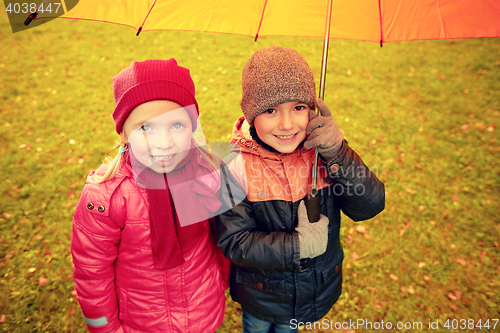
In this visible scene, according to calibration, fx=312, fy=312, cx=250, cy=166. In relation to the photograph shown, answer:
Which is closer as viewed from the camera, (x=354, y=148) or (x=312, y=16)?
(x=312, y=16)

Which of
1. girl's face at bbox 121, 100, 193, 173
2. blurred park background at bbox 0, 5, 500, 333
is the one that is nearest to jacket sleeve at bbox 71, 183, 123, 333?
girl's face at bbox 121, 100, 193, 173

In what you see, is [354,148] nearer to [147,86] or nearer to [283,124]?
[283,124]

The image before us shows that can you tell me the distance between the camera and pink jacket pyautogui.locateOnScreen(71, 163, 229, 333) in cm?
172

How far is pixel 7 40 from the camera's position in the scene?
6.89m

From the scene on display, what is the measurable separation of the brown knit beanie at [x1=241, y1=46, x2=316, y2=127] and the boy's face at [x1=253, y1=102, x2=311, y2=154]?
61 millimetres

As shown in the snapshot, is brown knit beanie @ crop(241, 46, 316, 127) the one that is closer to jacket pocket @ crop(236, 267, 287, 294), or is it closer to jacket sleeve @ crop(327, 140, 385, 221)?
jacket sleeve @ crop(327, 140, 385, 221)

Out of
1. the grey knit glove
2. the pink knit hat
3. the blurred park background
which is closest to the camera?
the pink knit hat

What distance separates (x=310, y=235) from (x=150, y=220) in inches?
36.3

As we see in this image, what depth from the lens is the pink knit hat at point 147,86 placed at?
62.7 inches

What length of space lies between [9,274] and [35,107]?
3201 millimetres

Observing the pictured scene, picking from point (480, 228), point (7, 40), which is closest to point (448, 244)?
point (480, 228)

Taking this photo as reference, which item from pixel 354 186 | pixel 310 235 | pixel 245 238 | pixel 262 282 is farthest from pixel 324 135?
pixel 262 282

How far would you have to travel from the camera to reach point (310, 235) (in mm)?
1811

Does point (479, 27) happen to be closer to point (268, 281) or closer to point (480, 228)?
point (268, 281)
